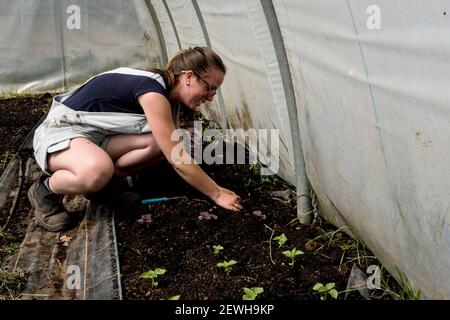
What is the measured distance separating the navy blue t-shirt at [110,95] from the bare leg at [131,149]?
0.19 m

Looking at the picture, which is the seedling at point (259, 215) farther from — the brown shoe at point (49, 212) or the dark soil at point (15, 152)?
the dark soil at point (15, 152)

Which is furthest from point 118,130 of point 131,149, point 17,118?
point 17,118

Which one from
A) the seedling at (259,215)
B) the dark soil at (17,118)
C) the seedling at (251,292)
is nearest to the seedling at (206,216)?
the seedling at (259,215)

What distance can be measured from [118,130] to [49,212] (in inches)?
24.2

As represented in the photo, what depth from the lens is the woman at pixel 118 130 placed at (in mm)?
2934

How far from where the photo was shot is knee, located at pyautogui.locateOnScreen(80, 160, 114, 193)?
9.91 feet

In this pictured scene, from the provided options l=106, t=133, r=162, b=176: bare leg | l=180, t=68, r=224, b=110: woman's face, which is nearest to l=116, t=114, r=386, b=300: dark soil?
l=106, t=133, r=162, b=176: bare leg

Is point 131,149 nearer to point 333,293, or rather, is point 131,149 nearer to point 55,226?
point 55,226

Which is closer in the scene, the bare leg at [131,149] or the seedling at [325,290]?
the seedling at [325,290]

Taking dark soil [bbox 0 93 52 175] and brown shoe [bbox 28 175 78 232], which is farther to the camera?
dark soil [bbox 0 93 52 175]

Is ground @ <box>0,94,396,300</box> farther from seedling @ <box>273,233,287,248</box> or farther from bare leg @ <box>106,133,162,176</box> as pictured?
bare leg @ <box>106,133,162,176</box>
